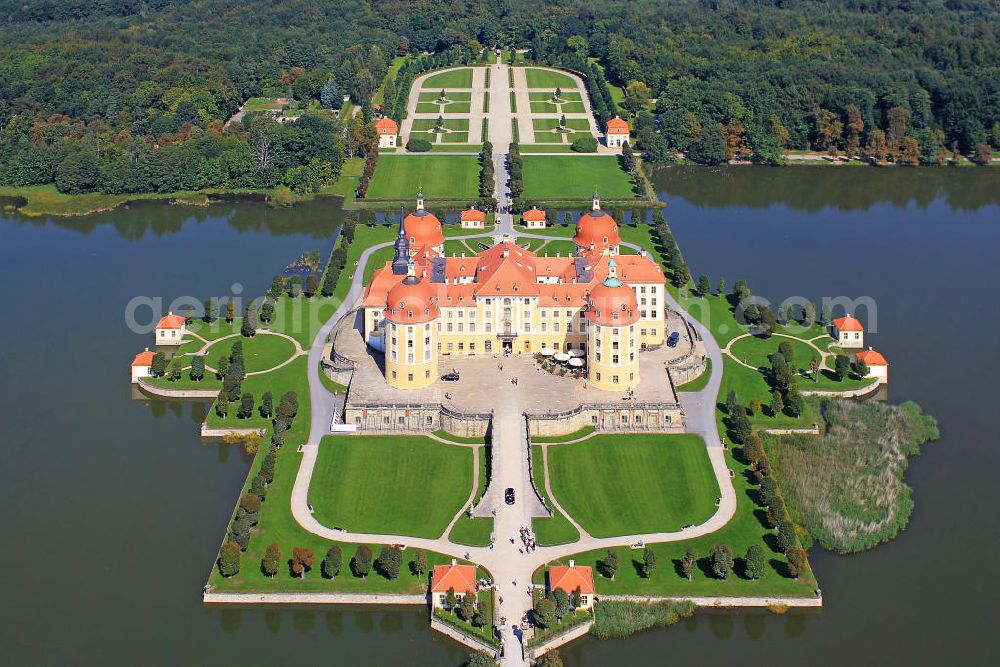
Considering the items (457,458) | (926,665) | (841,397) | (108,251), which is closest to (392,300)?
(457,458)

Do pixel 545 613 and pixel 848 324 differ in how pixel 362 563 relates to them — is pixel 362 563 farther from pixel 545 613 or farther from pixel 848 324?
pixel 848 324

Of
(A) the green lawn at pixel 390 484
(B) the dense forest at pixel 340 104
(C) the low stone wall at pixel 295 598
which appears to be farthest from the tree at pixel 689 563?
(B) the dense forest at pixel 340 104

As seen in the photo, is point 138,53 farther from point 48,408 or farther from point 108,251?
point 48,408

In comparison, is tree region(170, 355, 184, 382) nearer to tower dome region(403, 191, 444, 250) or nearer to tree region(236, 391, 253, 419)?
tree region(236, 391, 253, 419)

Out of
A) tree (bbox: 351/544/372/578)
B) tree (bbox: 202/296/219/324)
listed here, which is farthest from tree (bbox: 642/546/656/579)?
tree (bbox: 202/296/219/324)

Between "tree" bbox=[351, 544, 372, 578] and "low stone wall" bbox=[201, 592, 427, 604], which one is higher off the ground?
"tree" bbox=[351, 544, 372, 578]

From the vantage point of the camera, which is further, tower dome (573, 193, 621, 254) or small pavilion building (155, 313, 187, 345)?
tower dome (573, 193, 621, 254)

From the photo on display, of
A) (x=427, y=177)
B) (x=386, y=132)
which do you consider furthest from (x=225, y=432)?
(x=386, y=132)
